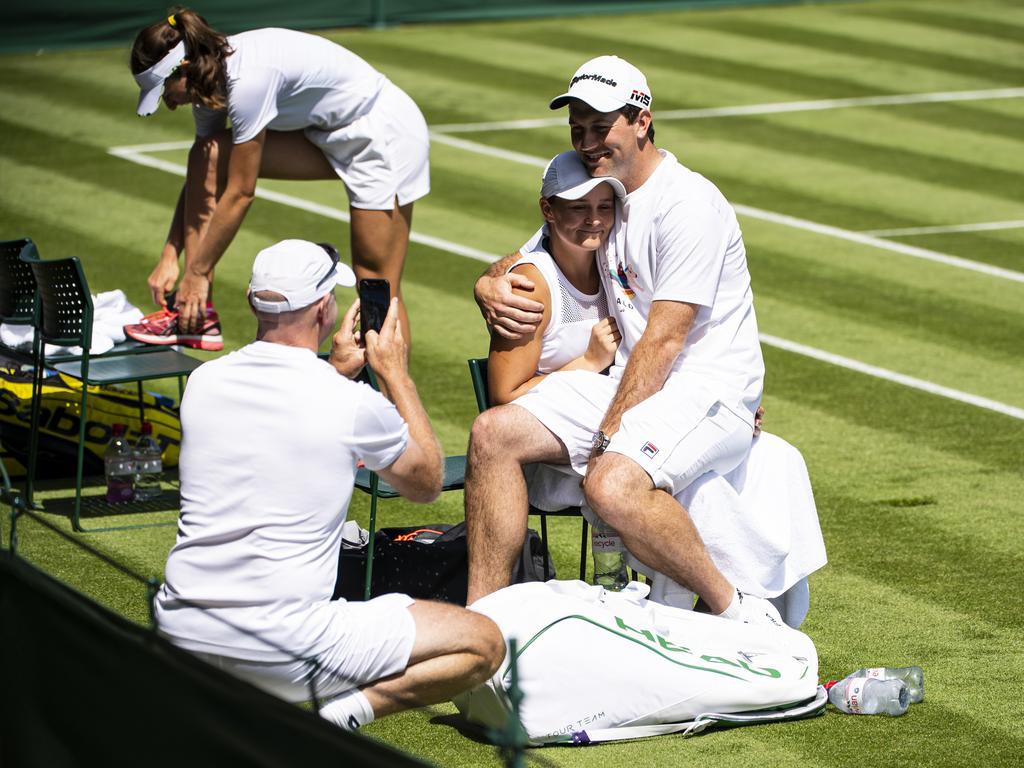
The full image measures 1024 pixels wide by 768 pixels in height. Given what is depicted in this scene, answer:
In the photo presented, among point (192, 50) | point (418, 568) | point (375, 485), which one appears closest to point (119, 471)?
point (192, 50)

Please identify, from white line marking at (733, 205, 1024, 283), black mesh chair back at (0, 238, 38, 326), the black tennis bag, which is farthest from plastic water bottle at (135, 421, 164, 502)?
white line marking at (733, 205, 1024, 283)

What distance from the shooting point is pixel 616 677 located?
16.9 feet

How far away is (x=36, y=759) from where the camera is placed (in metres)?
3.89

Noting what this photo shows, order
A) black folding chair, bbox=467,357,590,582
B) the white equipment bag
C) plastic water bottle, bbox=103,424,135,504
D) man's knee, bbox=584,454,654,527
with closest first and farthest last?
1. the white equipment bag
2. man's knee, bbox=584,454,654,527
3. black folding chair, bbox=467,357,590,582
4. plastic water bottle, bbox=103,424,135,504

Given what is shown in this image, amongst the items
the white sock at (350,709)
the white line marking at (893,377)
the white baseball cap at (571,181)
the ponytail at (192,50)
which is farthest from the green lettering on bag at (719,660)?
the white line marking at (893,377)

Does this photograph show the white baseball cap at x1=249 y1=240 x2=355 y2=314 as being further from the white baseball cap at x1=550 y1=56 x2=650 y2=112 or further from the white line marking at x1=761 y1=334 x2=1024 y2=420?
the white line marking at x1=761 y1=334 x2=1024 y2=420

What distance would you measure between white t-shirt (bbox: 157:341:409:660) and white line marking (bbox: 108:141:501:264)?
7.36 meters

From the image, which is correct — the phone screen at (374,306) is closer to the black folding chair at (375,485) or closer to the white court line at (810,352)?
the black folding chair at (375,485)

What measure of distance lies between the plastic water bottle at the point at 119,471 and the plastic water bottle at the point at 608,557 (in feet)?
8.81

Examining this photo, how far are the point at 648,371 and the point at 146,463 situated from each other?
2857 mm

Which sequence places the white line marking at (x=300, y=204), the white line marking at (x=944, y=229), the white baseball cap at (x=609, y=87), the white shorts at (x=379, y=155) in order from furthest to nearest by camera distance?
the white line marking at (x=944, y=229), the white line marking at (x=300, y=204), the white shorts at (x=379, y=155), the white baseball cap at (x=609, y=87)

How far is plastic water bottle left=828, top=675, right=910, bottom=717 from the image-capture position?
5.38m

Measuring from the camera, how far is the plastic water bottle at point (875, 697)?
538cm

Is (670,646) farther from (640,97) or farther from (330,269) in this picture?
(640,97)
